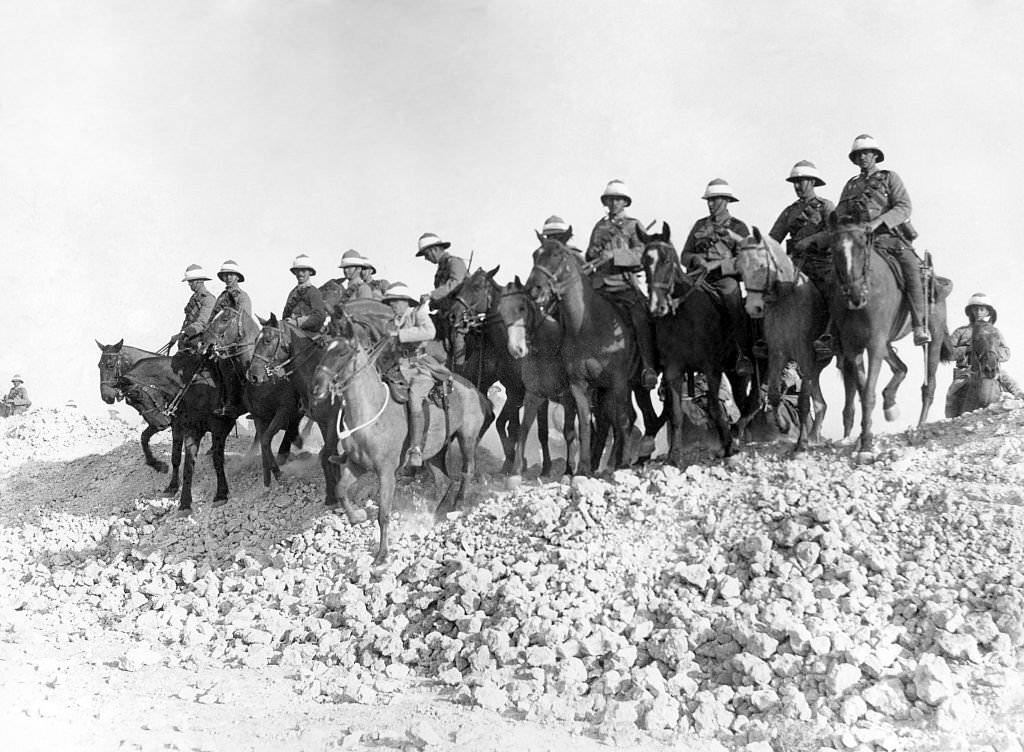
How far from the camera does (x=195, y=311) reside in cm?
1569

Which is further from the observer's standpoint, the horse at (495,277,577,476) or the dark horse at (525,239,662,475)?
the dark horse at (525,239,662,475)

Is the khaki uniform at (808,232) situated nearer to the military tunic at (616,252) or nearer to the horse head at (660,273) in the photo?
the horse head at (660,273)

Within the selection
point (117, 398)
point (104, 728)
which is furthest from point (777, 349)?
point (117, 398)

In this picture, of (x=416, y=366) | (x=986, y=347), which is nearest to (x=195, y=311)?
(x=416, y=366)

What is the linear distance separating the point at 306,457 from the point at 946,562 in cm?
983

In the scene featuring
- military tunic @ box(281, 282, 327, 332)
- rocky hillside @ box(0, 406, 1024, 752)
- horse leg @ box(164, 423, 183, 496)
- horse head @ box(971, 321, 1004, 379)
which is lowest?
rocky hillside @ box(0, 406, 1024, 752)

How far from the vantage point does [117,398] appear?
16.5m

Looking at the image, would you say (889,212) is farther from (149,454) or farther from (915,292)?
(149,454)

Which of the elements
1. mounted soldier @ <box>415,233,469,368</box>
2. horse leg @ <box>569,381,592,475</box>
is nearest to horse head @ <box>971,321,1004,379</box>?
horse leg @ <box>569,381,592,475</box>

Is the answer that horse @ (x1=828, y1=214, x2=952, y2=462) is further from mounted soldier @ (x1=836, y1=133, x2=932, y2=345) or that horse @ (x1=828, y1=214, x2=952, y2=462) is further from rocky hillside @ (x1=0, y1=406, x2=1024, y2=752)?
rocky hillside @ (x1=0, y1=406, x2=1024, y2=752)

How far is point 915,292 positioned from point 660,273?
281 centimetres

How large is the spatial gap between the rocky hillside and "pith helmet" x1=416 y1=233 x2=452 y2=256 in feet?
10.9

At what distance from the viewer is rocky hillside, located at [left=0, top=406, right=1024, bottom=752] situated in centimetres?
752

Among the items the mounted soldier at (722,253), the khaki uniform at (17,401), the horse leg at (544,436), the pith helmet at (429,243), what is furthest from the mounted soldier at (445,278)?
the khaki uniform at (17,401)
